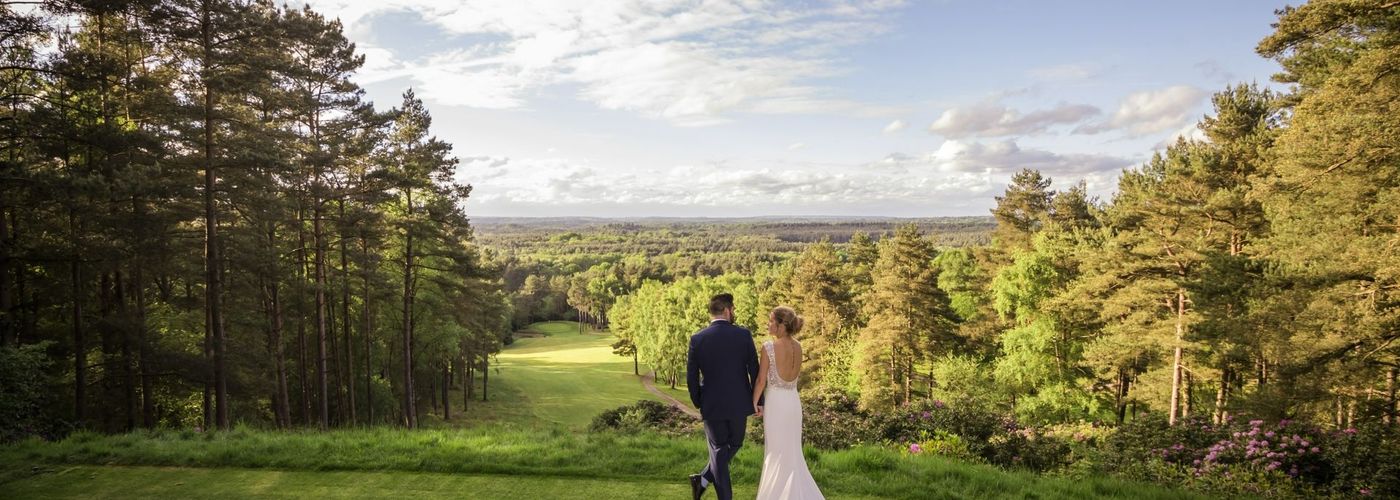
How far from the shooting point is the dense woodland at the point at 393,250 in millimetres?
11188

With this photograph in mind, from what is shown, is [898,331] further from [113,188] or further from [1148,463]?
[113,188]

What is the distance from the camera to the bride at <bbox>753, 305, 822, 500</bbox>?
21.6 ft

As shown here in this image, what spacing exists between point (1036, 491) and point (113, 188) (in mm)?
15216

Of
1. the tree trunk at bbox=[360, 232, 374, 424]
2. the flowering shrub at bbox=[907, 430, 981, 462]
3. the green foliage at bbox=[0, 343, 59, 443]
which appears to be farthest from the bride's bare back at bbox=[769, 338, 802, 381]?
the tree trunk at bbox=[360, 232, 374, 424]

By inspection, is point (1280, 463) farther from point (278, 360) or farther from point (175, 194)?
point (278, 360)

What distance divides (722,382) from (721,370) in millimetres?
115

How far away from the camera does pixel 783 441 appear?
6.75 metres

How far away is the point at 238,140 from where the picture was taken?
1502 centimetres

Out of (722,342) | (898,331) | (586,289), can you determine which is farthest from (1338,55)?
(586,289)

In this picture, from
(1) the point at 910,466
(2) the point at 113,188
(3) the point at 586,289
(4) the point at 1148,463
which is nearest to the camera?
(1) the point at 910,466

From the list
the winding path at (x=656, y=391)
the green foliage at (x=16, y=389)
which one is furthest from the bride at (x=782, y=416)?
the winding path at (x=656, y=391)

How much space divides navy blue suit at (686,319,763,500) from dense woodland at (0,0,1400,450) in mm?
6854

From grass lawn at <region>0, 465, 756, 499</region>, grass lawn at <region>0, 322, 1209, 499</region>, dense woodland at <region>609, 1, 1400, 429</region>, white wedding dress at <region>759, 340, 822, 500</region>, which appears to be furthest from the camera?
dense woodland at <region>609, 1, 1400, 429</region>

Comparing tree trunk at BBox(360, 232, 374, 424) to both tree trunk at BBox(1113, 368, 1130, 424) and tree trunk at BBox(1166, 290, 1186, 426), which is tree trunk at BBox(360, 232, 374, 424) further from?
tree trunk at BBox(1113, 368, 1130, 424)
